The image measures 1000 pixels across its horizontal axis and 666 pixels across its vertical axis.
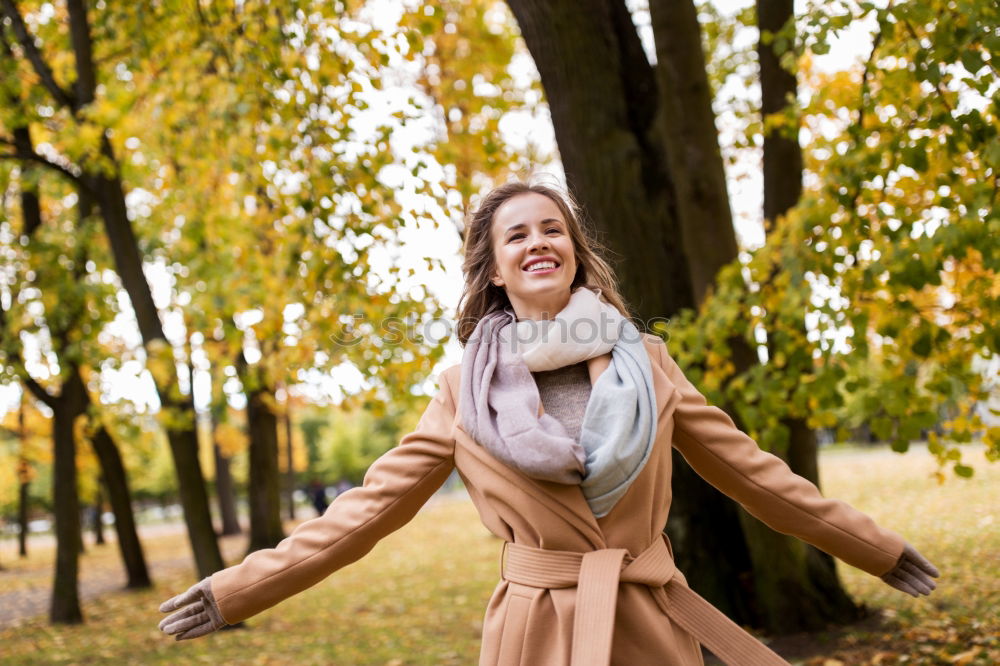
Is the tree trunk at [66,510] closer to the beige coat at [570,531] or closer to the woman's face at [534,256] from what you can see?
the beige coat at [570,531]

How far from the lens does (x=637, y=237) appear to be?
5902mm

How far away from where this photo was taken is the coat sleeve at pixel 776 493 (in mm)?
2424

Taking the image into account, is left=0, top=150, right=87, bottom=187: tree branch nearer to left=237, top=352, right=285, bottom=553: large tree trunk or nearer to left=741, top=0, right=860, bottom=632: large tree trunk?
left=237, top=352, right=285, bottom=553: large tree trunk

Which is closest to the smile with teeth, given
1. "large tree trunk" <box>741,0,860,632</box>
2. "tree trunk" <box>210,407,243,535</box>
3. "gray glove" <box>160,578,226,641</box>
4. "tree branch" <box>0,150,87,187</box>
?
"gray glove" <box>160,578,226,641</box>

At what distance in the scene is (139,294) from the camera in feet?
30.3

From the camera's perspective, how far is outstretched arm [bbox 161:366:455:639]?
2.33 meters

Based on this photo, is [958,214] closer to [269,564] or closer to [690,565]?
[690,565]

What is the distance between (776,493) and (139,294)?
8.08 m

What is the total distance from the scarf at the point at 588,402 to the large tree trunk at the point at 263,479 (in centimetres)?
1326

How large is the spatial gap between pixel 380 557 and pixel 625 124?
1362 centimetres

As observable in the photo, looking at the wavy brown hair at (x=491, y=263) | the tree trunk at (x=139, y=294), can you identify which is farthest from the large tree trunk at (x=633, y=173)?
the tree trunk at (x=139, y=294)

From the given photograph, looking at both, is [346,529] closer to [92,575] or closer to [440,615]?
[440,615]

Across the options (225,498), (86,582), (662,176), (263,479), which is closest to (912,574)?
(662,176)

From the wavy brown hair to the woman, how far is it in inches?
3.3
